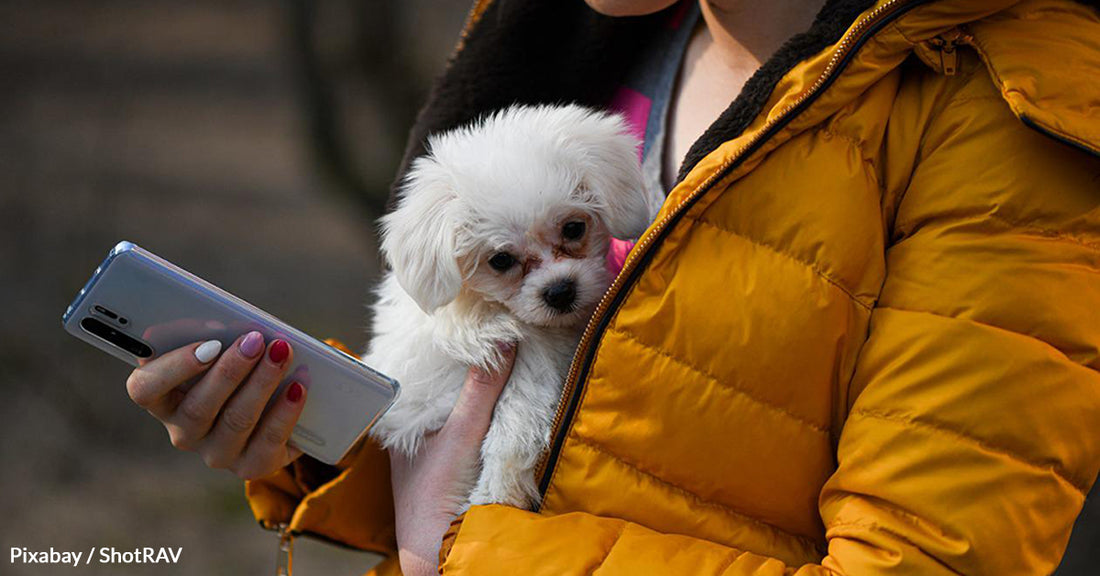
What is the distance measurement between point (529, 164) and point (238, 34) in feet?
13.7

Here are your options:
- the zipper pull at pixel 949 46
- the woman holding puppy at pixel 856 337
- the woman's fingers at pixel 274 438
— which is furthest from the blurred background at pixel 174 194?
the zipper pull at pixel 949 46

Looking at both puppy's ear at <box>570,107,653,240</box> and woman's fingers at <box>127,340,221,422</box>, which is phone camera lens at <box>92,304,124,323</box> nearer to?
woman's fingers at <box>127,340,221,422</box>

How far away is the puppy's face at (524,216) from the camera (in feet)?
4.68

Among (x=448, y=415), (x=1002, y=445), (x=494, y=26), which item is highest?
(x=494, y=26)

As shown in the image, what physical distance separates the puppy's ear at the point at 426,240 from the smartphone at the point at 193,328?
18 centimetres

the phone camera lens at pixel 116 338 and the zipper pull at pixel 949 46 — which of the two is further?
the phone camera lens at pixel 116 338

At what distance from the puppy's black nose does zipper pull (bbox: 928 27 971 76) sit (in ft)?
1.84

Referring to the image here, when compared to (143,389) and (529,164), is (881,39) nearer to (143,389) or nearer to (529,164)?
(529,164)

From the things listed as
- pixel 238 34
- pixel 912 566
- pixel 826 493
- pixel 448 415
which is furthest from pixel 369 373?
pixel 238 34

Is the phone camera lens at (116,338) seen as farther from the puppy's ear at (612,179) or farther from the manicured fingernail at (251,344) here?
the puppy's ear at (612,179)

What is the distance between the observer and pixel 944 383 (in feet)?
3.48

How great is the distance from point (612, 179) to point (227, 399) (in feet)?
2.07

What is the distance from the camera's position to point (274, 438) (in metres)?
1.37

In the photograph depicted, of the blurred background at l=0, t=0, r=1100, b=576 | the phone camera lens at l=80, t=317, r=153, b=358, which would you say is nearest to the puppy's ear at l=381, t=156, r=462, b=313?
the phone camera lens at l=80, t=317, r=153, b=358
